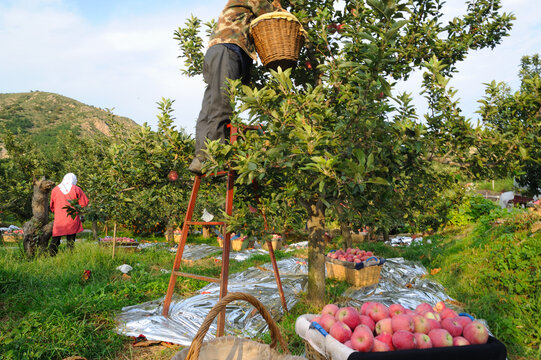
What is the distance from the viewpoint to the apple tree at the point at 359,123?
2510 millimetres

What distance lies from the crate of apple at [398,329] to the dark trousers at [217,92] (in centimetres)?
228

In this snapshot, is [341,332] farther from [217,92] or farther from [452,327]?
[217,92]

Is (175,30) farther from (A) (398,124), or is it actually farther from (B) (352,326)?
(B) (352,326)

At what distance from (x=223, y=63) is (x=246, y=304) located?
3.15 meters

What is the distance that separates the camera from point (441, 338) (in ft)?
5.94

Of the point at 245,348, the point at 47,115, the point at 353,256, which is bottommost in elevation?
the point at 353,256

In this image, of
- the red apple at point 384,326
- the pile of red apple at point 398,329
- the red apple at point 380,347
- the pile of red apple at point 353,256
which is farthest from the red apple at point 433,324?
the pile of red apple at point 353,256

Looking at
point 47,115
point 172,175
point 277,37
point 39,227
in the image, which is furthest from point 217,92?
point 47,115

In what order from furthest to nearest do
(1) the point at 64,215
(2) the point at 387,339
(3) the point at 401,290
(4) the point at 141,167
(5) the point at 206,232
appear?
(5) the point at 206,232 < (1) the point at 64,215 < (3) the point at 401,290 < (4) the point at 141,167 < (2) the point at 387,339

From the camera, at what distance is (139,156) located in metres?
4.04

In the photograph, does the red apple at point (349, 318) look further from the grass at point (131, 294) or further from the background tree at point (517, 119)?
the background tree at point (517, 119)

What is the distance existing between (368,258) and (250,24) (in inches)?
179

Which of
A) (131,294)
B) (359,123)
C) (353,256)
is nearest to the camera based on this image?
(359,123)

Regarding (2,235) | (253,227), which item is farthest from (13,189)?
(253,227)
